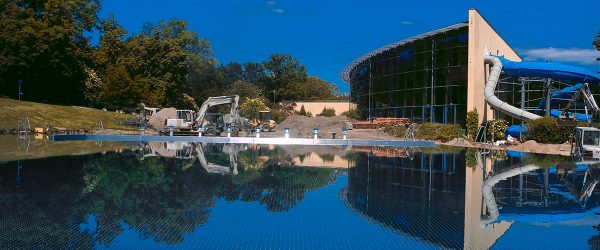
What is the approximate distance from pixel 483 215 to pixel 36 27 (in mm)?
46293

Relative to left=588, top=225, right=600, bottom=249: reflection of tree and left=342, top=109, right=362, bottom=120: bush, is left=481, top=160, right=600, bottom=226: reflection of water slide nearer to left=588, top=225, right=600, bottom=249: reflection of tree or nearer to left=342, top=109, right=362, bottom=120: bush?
left=588, top=225, right=600, bottom=249: reflection of tree

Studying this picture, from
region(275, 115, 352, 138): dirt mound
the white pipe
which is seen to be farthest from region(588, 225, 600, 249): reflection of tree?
region(275, 115, 352, 138): dirt mound

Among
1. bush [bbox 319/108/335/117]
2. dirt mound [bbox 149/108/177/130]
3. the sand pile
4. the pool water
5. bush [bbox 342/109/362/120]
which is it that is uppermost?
bush [bbox 319/108/335/117]

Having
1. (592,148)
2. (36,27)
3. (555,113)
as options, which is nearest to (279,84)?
(36,27)

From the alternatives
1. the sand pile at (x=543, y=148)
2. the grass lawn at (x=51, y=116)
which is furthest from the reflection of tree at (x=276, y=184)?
the grass lawn at (x=51, y=116)

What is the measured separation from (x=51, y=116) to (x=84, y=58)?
46.5 ft

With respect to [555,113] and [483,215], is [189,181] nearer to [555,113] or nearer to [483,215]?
[483,215]

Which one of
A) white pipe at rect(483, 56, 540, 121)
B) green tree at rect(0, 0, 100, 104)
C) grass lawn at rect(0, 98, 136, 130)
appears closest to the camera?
white pipe at rect(483, 56, 540, 121)

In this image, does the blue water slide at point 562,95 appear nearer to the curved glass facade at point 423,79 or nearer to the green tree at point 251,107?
the curved glass facade at point 423,79

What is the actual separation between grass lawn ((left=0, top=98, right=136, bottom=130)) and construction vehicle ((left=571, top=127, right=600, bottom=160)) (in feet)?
A: 98.7

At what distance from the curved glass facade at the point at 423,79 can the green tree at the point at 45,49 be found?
27.6m

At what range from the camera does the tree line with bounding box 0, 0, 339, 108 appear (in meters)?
41.9

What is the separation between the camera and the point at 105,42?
5212 centimetres

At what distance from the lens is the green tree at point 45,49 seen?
135 ft
